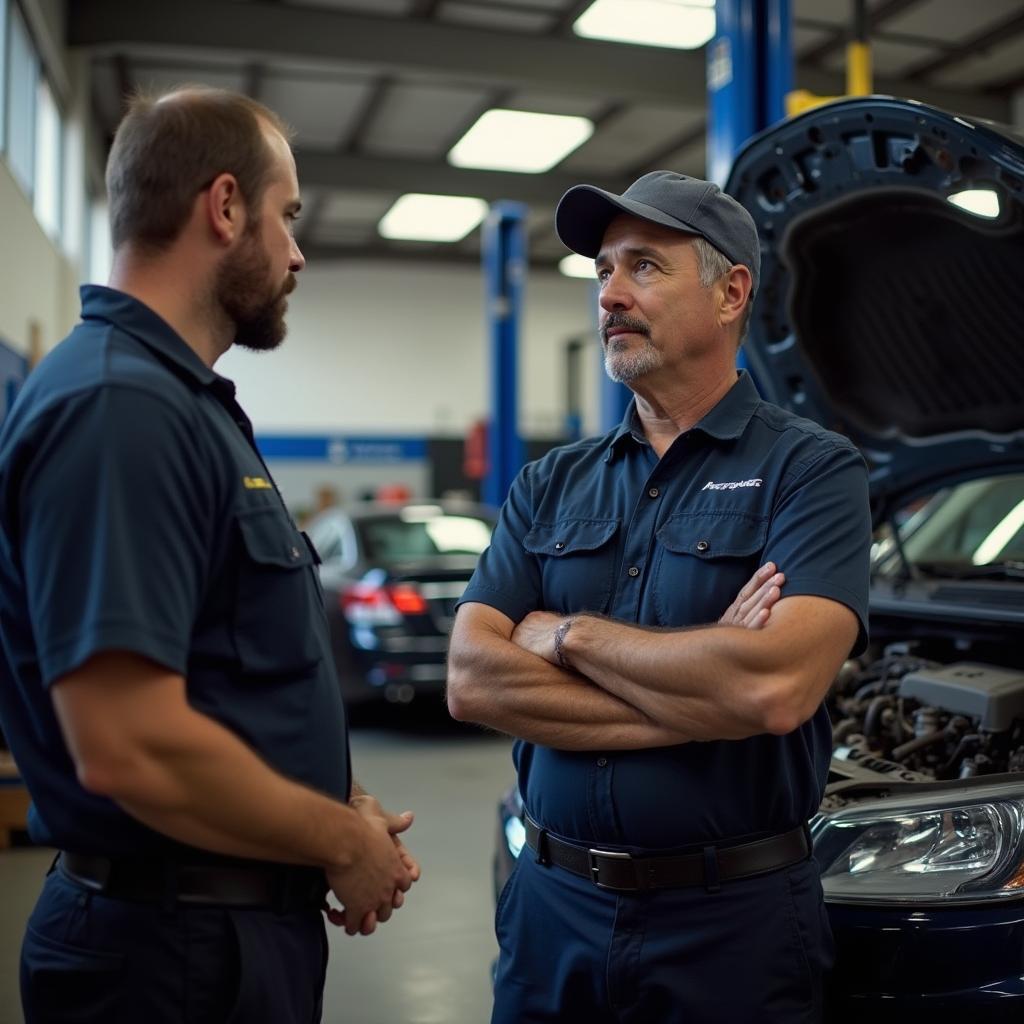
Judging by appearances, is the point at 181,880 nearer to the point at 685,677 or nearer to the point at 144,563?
the point at 144,563

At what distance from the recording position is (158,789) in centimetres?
118

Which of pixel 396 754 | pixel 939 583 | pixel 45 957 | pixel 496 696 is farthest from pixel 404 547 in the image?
pixel 45 957

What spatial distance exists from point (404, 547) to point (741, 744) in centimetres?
514

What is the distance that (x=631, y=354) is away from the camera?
6.25 ft

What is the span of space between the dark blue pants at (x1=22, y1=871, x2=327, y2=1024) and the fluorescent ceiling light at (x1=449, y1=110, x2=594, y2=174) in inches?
437

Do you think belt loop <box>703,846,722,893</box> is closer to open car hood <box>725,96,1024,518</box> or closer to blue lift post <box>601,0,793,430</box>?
open car hood <box>725,96,1024,518</box>

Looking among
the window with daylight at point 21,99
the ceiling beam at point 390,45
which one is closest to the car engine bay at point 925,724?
the window with daylight at point 21,99

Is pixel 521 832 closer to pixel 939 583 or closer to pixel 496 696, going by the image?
pixel 496 696

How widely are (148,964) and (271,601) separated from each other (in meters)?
0.44

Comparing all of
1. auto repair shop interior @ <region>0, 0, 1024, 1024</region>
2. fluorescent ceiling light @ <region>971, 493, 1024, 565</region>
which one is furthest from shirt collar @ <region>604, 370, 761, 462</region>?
fluorescent ceiling light @ <region>971, 493, 1024, 565</region>

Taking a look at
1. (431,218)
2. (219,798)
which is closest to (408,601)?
(219,798)

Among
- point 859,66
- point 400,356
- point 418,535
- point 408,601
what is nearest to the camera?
point 859,66

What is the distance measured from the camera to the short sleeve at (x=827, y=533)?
5.49 ft

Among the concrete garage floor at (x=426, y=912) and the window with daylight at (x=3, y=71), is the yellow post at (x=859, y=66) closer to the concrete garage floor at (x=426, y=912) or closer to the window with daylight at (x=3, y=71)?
the concrete garage floor at (x=426, y=912)
